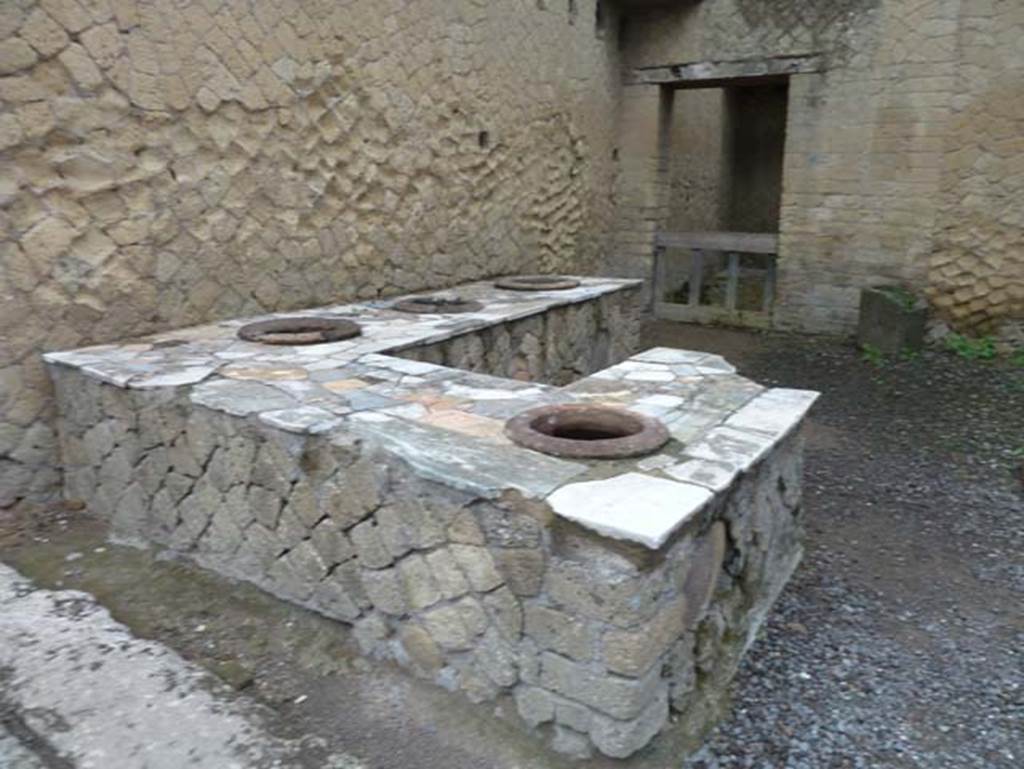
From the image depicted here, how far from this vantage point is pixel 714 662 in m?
2.40

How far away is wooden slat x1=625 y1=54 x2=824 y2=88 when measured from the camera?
24.0 ft

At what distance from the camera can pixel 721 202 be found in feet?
37.3

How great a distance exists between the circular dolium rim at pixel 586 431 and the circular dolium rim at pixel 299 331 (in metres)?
1.43

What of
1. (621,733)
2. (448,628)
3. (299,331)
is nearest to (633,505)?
(621,733)

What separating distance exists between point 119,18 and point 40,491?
6.77 ft

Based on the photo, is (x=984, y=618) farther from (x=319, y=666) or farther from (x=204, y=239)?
(x=204, y=239)

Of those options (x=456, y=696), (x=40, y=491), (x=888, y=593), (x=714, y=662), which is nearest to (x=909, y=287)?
(x=888, y=593)

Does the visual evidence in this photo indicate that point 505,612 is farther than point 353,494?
No

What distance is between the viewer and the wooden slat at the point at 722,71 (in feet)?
24.0

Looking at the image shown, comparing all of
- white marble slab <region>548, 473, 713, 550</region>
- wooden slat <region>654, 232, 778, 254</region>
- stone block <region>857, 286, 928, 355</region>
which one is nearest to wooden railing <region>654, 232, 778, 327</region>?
wooden slat <region>654, 232, 778, 254</region>

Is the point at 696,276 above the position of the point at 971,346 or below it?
above

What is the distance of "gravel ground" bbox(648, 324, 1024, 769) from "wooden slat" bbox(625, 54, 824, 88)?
3556mm

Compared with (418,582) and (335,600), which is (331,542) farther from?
(418,582)

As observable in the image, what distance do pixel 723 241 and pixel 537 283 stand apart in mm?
3122
